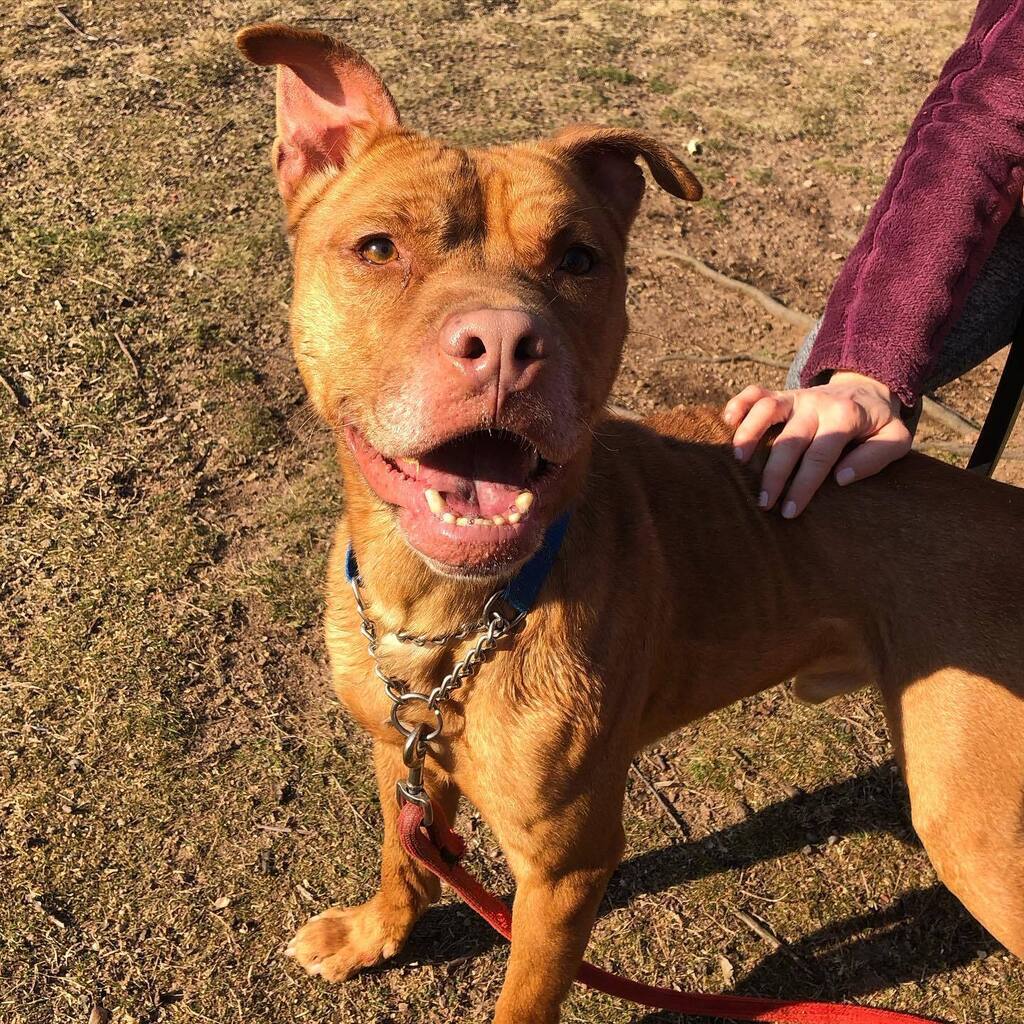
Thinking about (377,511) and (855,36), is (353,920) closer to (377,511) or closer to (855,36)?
(377,511)

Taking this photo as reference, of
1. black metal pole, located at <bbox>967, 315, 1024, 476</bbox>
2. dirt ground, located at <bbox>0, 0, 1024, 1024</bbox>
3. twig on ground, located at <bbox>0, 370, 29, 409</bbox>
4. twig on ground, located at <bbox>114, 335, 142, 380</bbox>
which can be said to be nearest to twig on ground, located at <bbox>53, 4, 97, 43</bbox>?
dirt ground, located at <bbox>0, 0, 1024, 1024</bbox>

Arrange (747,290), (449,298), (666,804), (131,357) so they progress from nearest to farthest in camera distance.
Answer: (449,298) < (666,804) < (131,357) < (747,290)

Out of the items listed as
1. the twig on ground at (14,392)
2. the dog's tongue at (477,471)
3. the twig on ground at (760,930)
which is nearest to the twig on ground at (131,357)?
the twig on ground at (14,392)

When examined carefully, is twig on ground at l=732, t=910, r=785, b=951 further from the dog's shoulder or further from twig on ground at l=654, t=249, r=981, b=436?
twig on ground at l=654, t=249, r=981, b=436

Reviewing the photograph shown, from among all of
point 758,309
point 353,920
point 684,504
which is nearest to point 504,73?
point 758,309

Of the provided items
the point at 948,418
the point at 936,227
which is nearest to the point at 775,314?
the point at 948,418

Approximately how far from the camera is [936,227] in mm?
3852

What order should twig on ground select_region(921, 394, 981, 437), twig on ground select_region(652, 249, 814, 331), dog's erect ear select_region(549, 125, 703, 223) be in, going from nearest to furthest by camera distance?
1. dog's erect ear select_region(549, 125, 703, 223)
2. twig on ground select_region(921, 394, 981, 437)
3. twig on ground select_region(652, 249, 814, 331)

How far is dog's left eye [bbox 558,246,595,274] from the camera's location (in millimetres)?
3053

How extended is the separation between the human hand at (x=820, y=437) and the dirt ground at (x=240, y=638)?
1.63m

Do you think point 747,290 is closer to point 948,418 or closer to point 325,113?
point 948,418

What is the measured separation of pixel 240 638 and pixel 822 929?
9.02ft

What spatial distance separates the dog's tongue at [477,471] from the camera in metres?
2.68

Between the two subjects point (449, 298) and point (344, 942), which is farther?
point (344, 942)
